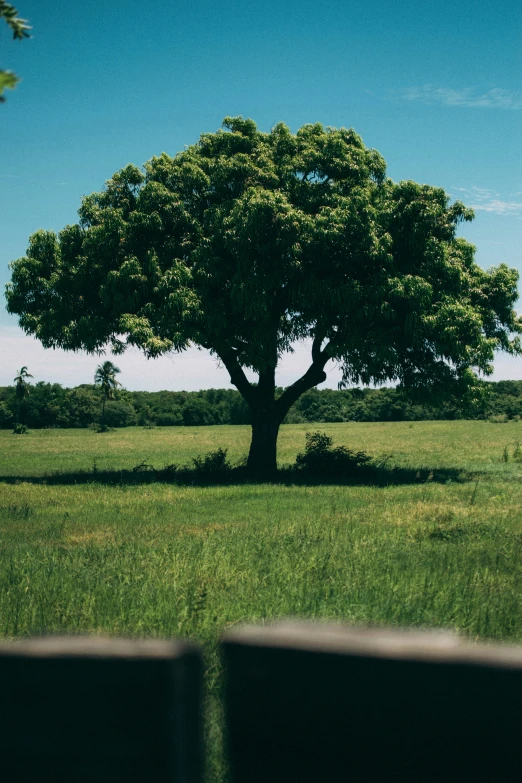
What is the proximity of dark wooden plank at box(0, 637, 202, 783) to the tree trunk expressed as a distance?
19400mm

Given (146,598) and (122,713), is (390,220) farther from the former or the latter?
(122,713)

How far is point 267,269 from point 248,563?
12.1m

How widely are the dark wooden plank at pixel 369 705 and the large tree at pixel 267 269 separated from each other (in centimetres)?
1591

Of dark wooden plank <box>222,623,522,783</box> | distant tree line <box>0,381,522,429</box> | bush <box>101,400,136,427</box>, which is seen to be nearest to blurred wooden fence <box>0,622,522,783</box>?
dark wooden plank <box>222,623,522,783</box>

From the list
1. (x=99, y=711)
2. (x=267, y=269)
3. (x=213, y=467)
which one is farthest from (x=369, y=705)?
(x=213, y=467)

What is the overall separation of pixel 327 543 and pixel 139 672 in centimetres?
758

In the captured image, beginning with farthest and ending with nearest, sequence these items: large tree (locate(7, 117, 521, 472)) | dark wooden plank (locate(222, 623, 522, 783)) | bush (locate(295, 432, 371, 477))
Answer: bush (locate(295, 432, 371, 477)) → large tree (locate(7, 117, 521, 472)) → dark wooden plank (locate(222, 623, 522, 783))

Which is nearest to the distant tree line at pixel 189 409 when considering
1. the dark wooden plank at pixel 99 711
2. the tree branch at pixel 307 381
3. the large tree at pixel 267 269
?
the tree branch at pixel 307 381

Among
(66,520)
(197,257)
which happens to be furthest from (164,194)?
(66,520)

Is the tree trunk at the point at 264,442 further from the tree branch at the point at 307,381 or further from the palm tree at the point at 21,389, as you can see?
the palm tree at the point at 21,389

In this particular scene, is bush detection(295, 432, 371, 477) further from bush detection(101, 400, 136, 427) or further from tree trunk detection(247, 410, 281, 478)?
bush detection(101, 400, 136, 427)

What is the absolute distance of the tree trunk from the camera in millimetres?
21344

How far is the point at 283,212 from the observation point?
1764 centimetres

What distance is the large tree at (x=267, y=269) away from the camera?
1775cm
